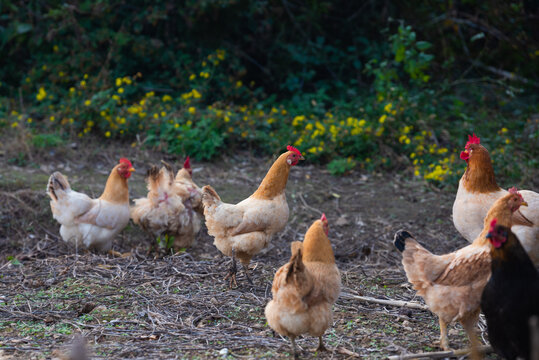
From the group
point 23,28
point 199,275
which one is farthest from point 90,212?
point 23,28

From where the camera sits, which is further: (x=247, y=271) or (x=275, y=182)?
(x=247, y=271)

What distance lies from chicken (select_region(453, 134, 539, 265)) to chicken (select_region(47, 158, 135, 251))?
3.42 m

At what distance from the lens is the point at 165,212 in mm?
6184

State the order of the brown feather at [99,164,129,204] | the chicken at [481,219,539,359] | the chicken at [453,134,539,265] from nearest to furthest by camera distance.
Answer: the chicken at [481,219,539,359]
the chicken at [453,134,539,265]
the brown feather at [99,164,129,204]

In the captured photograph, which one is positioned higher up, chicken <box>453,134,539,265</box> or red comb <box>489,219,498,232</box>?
red comb <box>489,219,498,232</box>

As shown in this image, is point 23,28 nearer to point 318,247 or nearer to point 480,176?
point 480,176

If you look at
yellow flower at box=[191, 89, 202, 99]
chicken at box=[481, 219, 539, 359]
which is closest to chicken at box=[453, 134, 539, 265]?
chicken at box=[481, 219, 539, 359]

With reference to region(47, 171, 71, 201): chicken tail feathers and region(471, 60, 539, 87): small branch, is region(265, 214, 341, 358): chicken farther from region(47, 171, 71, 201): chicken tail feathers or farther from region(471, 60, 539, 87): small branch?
region(471, 60, 539, 87): small branch

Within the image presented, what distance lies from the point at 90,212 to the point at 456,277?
3971mm

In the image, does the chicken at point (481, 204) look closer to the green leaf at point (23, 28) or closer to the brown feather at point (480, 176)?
the brown feather at point (480, 176)

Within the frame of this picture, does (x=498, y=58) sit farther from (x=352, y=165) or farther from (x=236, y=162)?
(x=236, y=162)

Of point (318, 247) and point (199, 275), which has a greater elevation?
point (318, 247)

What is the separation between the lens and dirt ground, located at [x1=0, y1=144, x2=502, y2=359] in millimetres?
3938

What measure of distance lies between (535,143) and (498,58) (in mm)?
3542
